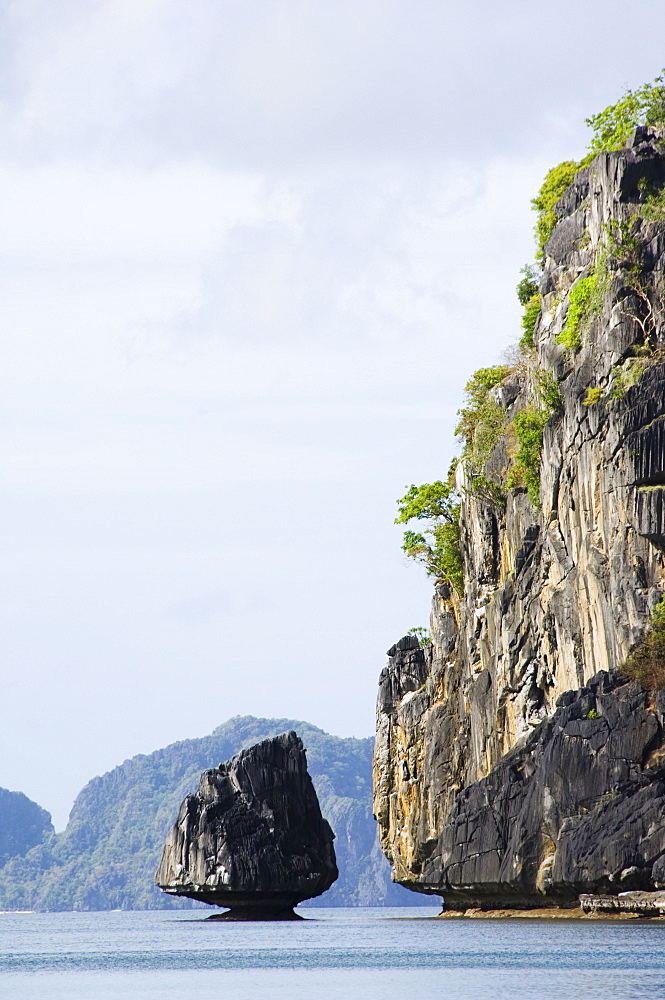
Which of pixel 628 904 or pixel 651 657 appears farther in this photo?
pixel 651 657

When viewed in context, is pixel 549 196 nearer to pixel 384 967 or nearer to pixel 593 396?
pixel 593 396

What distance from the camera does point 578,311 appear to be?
54406 mm

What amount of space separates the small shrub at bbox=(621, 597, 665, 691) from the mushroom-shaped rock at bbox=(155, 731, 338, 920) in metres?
33.4

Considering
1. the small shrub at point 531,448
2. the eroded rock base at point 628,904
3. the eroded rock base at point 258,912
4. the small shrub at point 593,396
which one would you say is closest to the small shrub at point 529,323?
the small shrub at point 531,448

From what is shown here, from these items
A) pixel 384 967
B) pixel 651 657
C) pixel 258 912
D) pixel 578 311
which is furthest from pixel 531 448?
pixel 258 912

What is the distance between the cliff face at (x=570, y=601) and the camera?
45.5 metres

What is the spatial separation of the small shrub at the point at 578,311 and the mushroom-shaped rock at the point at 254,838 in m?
33.1

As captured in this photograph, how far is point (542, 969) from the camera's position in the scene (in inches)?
1362

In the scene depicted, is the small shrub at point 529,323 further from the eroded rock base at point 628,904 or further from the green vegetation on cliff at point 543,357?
the eroded rock base at point 628,904

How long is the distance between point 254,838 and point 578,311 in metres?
35.8

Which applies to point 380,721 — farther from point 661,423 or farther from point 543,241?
point 661,423

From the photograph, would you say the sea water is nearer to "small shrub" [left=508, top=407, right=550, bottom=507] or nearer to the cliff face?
the cliff face

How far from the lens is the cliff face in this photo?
45.5m

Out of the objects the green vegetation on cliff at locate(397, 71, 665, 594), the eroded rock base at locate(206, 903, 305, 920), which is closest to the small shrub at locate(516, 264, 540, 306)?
the green vegetation on cliff at locate(397, 71, 665, 594)
